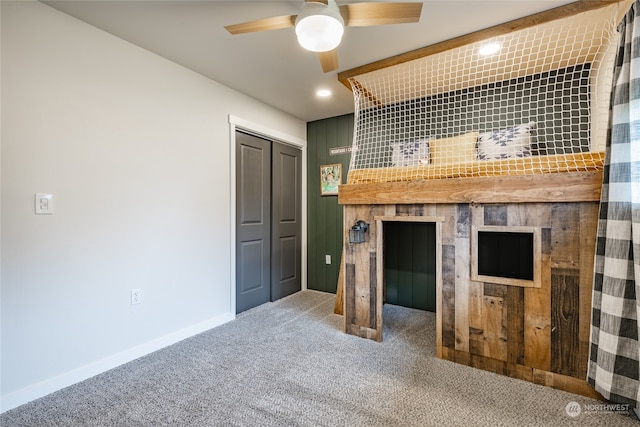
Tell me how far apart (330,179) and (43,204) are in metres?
2.73

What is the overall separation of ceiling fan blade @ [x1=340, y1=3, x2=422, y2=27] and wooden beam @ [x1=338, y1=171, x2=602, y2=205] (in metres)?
1.04

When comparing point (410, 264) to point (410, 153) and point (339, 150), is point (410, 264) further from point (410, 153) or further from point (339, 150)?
point (339, 150)

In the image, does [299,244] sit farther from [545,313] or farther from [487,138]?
[545,313]

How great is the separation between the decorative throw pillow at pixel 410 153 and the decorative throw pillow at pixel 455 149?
0.08 meters

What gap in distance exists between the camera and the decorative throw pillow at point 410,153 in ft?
9.08

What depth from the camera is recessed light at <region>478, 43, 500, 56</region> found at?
2.15 m

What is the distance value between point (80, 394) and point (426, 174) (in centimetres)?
264

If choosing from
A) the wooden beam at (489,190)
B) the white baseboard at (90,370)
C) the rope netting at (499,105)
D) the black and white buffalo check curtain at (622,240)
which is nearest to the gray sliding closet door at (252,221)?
the white baseboard at (90,370)

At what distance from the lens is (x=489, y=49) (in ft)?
7.20

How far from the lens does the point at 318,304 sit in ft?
11.0

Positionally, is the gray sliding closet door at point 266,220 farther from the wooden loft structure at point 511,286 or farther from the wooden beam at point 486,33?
the wooden loft structure at point 511,286

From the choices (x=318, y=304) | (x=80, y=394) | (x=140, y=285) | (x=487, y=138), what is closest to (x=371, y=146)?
(x=487, y=138)

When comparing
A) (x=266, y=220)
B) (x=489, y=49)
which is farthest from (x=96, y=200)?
(x=489, y=49)

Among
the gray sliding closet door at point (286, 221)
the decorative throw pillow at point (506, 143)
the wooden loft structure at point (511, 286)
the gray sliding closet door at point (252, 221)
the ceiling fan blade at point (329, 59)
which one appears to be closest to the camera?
the wooden loft structure at point (511, 286)
